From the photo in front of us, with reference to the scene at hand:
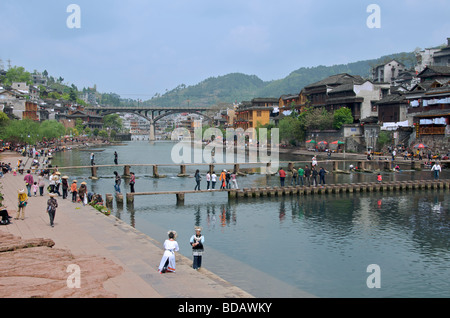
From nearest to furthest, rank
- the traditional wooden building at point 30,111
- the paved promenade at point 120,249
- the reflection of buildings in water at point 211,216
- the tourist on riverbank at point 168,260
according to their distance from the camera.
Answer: the paved promenade at point 120,249
the tourist on riverbank at point 168,260
the reflection of buildings in water at point 211,216
the traditional wooden building at point 30,111

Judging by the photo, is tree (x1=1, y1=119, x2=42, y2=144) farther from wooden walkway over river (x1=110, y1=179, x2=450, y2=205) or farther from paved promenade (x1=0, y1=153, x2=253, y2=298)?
paved promenade (x1=0, y1=153, x2=253, y2=298)

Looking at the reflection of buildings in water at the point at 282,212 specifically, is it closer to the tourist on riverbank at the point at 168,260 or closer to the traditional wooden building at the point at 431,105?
the tourist on riverbank at the point at 168,260

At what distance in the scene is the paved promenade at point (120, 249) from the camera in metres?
12.7

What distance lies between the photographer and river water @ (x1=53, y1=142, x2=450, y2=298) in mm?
17078

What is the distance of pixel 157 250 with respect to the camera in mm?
17594

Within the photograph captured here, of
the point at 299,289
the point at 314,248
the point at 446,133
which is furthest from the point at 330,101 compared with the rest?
the point at 299,289

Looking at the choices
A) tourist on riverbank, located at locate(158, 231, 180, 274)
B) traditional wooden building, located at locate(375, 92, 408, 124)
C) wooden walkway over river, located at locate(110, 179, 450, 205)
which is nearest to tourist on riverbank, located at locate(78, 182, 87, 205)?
wooden walkway over river, located at locate(110, 179, 450, 205)

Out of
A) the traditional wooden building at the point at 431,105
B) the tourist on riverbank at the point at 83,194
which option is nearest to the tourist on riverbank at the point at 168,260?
the tourist on riverbank at the point at 83,194

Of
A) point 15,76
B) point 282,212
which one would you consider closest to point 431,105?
point 282,212

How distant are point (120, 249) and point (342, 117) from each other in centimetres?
7246

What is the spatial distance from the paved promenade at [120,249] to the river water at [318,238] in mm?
2553

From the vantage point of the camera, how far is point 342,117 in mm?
83562

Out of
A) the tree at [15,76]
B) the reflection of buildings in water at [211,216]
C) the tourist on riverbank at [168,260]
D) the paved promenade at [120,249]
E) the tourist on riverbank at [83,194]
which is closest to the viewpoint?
the paved promenade at [120,249]

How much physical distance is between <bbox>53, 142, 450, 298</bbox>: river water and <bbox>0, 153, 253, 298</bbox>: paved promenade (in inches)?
101
